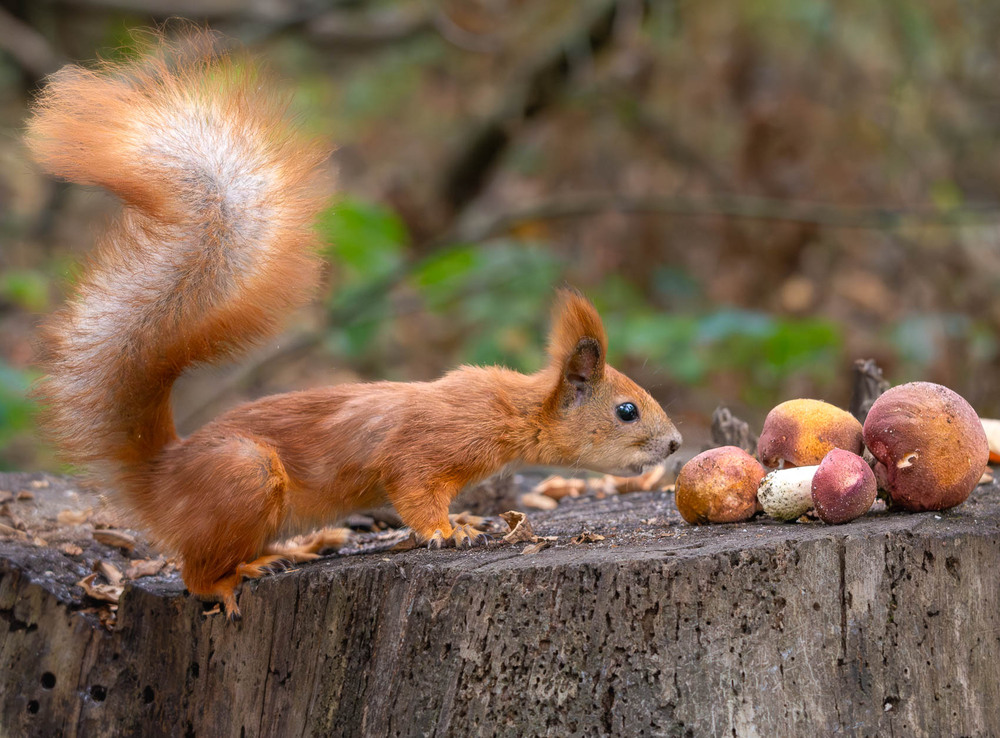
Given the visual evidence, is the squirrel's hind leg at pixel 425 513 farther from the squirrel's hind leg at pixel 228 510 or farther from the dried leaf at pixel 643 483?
the dried leaf at pixel 643 483

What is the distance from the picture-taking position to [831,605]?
58.9 inches

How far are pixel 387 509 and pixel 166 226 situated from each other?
0.92 meters

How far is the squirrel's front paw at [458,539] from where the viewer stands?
1.78m

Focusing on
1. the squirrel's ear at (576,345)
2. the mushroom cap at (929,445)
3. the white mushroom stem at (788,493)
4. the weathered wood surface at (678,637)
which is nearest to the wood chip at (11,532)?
the weathered wood surface at (678,637)

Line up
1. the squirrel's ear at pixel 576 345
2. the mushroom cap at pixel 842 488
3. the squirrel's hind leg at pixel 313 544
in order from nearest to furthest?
1. the mushroom cap at pixel 842 488
2. the squirrel's ear at pixel 576 345
3. the squirrel's hind leg at pixel 313 544

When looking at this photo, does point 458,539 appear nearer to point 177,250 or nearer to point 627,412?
point 627,412

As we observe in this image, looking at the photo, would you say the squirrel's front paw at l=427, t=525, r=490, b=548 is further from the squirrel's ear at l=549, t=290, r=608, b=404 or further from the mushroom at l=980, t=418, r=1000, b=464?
the mushroom at l=980, t=418, r=1000, b=464

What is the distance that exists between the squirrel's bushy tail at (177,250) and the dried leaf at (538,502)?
0.92 m

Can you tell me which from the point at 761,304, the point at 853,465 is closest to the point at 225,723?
the point at 853,465

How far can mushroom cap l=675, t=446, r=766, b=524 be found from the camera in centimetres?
175

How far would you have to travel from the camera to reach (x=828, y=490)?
5.31 ft

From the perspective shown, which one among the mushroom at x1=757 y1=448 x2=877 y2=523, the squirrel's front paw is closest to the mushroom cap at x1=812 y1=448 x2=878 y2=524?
the mushroom at x1=757 y1=448 x2=877 y2=523

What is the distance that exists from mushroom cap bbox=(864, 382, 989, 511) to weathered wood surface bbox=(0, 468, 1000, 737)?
5cm

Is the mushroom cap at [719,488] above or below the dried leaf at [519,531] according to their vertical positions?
above
